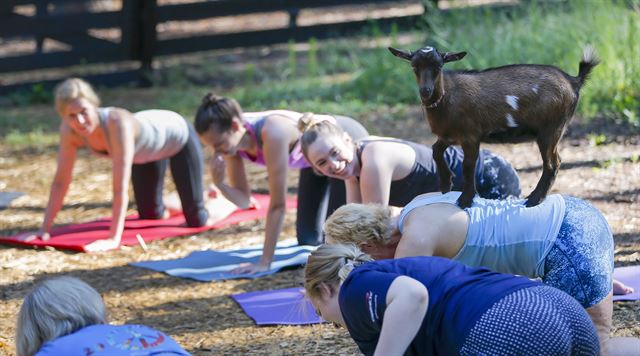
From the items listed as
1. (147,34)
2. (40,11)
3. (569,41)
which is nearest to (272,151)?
(569,41)

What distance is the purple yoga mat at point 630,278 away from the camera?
456 centimetres

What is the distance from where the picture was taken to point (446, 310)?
290cm

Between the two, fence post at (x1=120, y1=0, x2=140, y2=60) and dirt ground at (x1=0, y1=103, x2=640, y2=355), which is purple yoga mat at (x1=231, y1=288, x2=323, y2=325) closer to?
dirt ground at (x1=0, y1=103, x2=640, y2=355)

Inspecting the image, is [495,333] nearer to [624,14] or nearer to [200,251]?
[200,251]

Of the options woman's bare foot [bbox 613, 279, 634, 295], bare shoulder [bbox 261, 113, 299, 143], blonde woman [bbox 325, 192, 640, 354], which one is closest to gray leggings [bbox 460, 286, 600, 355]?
blonde woman [bbox 325, 192, 640, 354]

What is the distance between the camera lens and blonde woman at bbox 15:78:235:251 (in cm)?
612

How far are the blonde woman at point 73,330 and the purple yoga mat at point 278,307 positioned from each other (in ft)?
5.74

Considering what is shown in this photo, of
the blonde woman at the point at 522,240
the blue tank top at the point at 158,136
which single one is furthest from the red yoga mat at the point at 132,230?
the blonde woman at the point at 522,240

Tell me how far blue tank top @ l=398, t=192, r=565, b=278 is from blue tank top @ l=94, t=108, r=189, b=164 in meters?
3.25

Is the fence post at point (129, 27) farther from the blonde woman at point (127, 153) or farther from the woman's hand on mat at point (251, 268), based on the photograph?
the woman's hand on mat at point (251, 268)

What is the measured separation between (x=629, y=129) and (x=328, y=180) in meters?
3.07

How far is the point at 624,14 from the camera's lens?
8977mm

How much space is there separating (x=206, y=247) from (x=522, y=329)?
378cm

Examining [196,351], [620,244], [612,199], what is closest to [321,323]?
[196,351]
